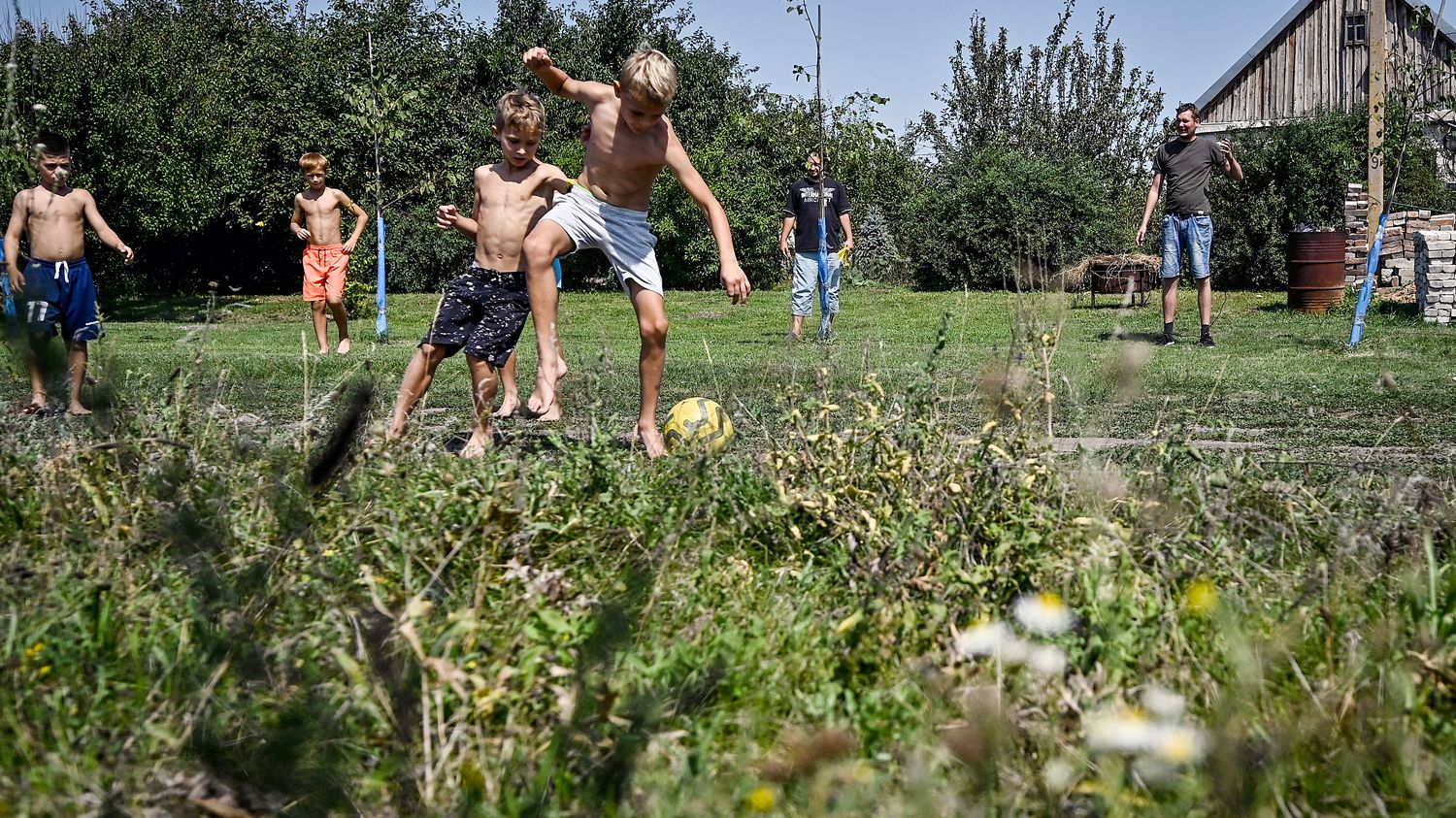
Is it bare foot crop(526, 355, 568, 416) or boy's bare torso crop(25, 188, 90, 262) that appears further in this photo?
boy's bare torso crop(25, 188, 90, 262)

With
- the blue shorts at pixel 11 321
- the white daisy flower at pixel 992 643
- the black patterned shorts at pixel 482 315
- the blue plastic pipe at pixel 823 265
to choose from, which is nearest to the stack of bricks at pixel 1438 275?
the blue plastic pipe at pixel 823 265

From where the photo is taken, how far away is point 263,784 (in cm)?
163

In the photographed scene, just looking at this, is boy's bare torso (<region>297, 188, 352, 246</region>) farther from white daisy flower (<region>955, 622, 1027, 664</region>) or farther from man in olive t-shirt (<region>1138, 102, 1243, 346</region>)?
white daisy flower (<region>955, 622, 1027, 664</region>)

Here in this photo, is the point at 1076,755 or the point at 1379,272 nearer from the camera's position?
the point at 1076,755

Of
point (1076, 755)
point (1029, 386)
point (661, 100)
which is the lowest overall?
point (1076, 755)

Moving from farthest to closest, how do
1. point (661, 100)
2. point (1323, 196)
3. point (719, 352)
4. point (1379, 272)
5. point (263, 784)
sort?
1. point (1323, 196)
2. point (1379, 272)
3. point (719, 352)
4. point (661, 100)
5. point (263, 784)

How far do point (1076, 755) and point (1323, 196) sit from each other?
23.5 meters

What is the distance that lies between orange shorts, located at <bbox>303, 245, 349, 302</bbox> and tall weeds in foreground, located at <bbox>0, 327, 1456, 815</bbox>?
887 centimetres

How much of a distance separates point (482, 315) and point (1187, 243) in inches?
297

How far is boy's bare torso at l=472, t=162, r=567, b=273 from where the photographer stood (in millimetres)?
6645

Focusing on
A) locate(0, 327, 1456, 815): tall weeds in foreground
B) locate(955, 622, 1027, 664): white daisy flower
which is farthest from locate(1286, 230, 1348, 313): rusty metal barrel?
locate(955, 622, 1027, 664): white daisy flower

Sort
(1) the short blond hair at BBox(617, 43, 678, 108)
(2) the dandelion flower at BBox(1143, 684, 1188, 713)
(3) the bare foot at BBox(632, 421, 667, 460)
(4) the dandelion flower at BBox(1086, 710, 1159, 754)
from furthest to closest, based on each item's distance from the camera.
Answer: (1) the short blond hair at BBox(617, 43, 678, 108)
(3) the bare foot at BBox(632, 421, 667, 460)
(2) the dandelion flower at BBox(1143, 684, 1188, 713)
(4) the dandelion flower at BBox(1086, 710, 1159, 754)

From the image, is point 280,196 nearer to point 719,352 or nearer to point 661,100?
point 719,352

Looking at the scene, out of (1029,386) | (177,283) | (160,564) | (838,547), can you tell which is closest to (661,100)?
(1029,386)
